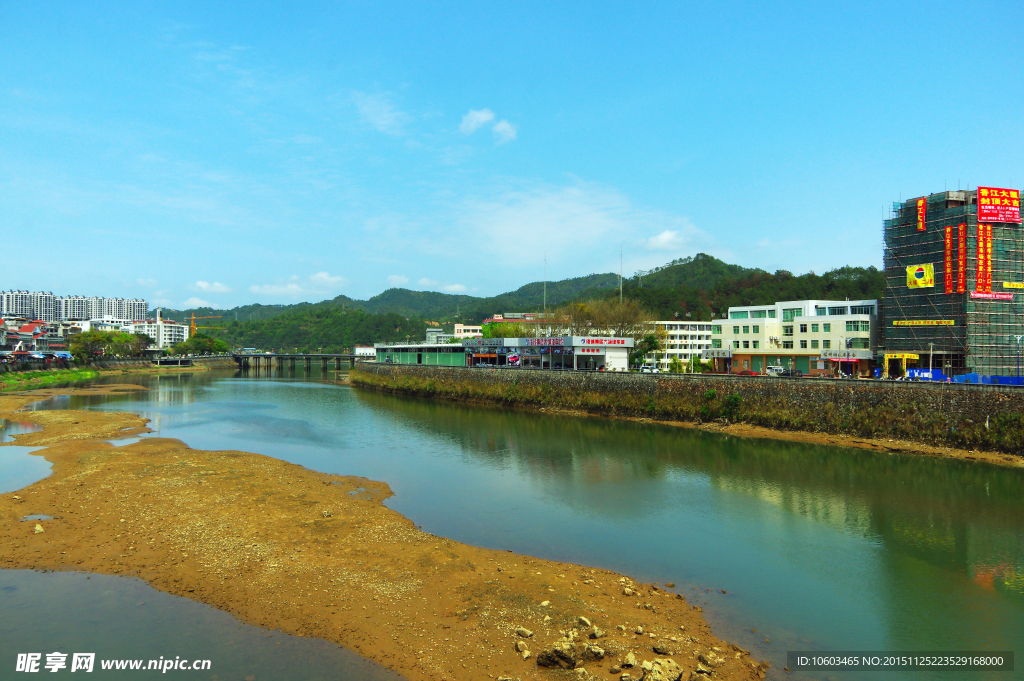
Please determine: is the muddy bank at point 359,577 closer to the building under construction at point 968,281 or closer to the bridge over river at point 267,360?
the building under construction at point 968,281

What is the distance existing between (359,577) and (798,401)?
3651cm

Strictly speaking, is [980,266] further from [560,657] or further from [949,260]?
[560,657]

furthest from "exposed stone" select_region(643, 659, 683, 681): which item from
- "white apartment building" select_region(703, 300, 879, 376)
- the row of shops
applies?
"white apartment building" select_region(703, 300, 879, 376)

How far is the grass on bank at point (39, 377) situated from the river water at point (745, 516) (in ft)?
171

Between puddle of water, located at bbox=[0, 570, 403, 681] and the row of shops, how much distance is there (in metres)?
52.3

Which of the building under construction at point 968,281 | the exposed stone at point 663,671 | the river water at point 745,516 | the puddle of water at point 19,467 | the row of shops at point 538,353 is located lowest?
the river water at point 745,516

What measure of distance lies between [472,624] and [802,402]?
36.1 meters

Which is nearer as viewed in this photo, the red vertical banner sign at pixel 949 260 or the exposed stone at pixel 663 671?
the exposed stone at pixel 663 671

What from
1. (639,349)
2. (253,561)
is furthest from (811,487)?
(639,349)

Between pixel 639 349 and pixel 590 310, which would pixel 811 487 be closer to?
pixel 639 349

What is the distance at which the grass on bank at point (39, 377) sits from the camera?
78.5m

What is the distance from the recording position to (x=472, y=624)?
511 inches

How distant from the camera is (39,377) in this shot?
89.6m

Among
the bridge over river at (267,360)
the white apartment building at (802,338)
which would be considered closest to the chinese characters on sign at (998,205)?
the white apartment building at (802,338)
